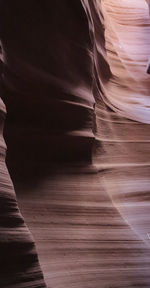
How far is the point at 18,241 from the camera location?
3.77 ft

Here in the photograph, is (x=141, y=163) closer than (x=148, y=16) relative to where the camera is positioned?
Yes

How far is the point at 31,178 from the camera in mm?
1917

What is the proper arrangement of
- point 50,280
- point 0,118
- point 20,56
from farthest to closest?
point 20,56, point 50,280, point 0,118

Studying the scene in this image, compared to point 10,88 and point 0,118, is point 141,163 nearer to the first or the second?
point 10,88

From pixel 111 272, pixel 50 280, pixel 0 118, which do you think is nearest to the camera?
pixel 0 118

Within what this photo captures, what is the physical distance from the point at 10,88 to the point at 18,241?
89cm

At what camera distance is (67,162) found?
212 cm

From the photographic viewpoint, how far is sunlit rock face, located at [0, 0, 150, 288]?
68.3 inches

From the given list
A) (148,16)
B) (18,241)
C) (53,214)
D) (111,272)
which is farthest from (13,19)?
(148,16)

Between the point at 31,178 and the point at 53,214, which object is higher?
the point at 31,178

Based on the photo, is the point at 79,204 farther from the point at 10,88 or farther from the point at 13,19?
the point at 13,19

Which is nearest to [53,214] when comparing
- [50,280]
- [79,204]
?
[79,204]

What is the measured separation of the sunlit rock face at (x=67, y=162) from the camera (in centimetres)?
174

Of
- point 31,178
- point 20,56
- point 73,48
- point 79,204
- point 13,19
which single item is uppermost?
point 13,19
